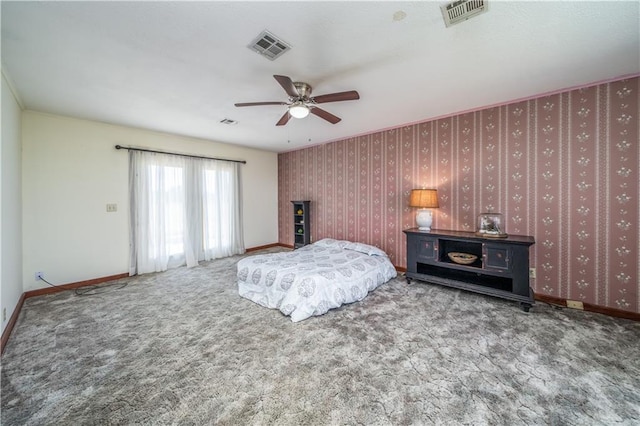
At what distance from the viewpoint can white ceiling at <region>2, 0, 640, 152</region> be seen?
166cm

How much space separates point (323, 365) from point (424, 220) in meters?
2.68

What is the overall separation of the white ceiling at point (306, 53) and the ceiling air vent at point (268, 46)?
0.06 meters

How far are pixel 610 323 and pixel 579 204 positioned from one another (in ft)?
4.21

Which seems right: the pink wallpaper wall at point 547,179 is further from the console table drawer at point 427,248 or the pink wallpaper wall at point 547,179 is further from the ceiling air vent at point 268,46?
the ceiling air vent at point 268,46

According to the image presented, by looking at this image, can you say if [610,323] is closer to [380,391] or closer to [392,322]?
[392,322]

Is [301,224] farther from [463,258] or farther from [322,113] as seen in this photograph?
[463,258]

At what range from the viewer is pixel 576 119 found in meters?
2.81

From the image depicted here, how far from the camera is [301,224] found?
5.70 meters

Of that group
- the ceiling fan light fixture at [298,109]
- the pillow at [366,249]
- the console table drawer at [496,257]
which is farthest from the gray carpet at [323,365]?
the ceiling fan light fixture at [298,109]

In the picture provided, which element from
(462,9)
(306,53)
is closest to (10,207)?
(306,53)

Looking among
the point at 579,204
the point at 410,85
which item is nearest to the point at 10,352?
the point at 410,85

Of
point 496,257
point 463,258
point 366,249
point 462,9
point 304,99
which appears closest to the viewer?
point 462,9

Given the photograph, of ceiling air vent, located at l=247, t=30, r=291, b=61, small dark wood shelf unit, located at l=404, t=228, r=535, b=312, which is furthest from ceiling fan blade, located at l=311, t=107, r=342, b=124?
small dark wood shelf unit, located at l=404, t=228, r=535, b=312

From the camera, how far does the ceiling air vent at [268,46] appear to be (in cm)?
189
